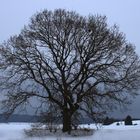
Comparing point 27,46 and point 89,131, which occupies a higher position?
point 27,46

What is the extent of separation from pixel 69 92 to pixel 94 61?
3.35 meters

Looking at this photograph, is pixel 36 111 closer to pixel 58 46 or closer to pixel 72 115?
pixel 72 115

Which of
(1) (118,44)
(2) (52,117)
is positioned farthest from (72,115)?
(1) (118,44)

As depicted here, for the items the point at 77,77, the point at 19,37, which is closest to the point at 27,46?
the point at 19,37

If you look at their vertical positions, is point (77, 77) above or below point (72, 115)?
above

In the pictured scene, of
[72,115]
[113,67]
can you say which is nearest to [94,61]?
[113,67]

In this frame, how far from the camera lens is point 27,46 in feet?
119

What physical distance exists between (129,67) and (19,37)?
9.74 meters

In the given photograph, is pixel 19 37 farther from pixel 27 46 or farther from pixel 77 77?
pixel 77 77

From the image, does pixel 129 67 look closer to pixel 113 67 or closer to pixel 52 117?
pixel 113 67

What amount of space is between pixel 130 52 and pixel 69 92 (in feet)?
20.9

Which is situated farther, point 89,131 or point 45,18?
point 45,18

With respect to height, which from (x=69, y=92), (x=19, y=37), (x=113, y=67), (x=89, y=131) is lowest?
(x=89, y=131)

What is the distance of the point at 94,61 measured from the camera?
35.9 metres
